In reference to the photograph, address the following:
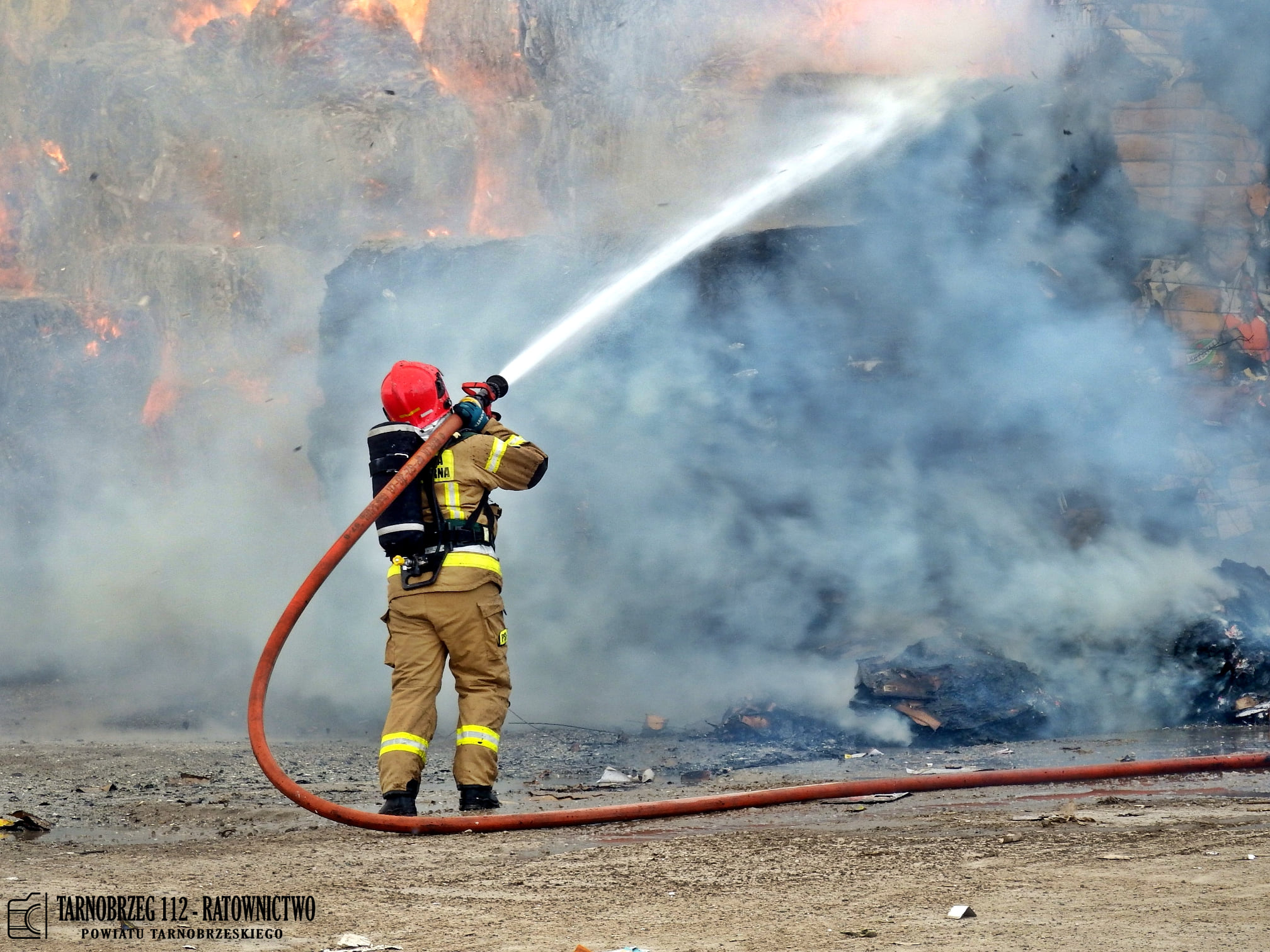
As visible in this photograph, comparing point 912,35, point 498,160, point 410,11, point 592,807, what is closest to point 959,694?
point 592,807

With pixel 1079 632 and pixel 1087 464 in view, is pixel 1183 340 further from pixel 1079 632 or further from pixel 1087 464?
pixel 1079 632

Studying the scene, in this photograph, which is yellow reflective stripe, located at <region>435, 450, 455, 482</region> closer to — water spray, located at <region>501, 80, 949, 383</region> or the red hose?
the red hose

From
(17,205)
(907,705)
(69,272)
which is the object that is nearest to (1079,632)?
(907,705)

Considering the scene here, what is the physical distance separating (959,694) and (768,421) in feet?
8.84

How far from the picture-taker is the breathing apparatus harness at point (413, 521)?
489cm

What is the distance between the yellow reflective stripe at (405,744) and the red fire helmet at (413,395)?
127 cm

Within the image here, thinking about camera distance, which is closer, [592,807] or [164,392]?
[592,807]

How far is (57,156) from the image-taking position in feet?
47.1

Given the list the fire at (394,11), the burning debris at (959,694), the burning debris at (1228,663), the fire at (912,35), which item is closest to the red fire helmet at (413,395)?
the burning debris at (959,694)

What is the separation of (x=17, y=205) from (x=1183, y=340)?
13179mm

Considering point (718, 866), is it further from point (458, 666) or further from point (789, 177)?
point (789, 177)

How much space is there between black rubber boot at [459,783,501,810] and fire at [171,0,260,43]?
434 inches

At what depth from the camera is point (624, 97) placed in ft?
36.3

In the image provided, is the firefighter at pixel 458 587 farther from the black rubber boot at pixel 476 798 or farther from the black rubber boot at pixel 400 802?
the black rubber boot at pixel 400 802
